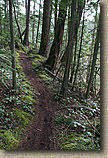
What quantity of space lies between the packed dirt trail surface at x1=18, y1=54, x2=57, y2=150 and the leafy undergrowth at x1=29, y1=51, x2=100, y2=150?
0.17 m

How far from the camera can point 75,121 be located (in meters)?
3.29

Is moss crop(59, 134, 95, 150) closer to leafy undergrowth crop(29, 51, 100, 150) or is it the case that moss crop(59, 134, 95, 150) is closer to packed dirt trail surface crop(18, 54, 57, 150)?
leafy undergrowth crop(29, 51, 100, 150)

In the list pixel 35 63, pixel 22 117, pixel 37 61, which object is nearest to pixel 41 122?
pixel 22 117

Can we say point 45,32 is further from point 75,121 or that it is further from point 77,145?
point 77,145

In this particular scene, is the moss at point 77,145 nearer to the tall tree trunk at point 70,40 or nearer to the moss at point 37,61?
the tall tree trunk at point 70,40

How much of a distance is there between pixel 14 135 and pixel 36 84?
2975mm

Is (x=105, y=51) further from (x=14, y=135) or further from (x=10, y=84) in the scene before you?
(x=10, y=84)

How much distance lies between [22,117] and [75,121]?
137 centimetres

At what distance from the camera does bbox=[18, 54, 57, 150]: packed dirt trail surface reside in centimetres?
206

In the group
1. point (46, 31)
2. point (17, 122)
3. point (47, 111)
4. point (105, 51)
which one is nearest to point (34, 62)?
point (46, 31)

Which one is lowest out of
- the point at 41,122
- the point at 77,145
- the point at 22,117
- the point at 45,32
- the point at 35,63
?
the point at 41,122

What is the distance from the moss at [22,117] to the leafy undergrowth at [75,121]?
752 mm

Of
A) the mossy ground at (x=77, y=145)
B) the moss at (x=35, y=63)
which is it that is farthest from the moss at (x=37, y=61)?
the mossy ground at (x=77, y=145)

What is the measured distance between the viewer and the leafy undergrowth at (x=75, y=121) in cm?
209
